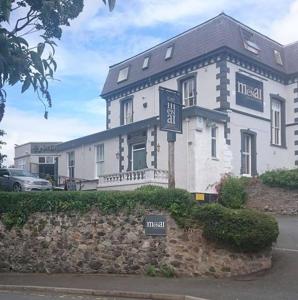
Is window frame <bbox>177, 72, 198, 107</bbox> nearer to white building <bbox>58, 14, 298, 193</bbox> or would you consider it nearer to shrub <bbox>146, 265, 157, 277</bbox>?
white building <bbox>58, 14, 298, 193</bbox>

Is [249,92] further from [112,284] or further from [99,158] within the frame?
[112,284]

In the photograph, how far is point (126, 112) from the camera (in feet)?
120

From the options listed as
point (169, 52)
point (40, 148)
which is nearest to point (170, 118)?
point (169, 52)

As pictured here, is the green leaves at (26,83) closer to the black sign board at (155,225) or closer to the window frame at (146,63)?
the black sign board at (155,225)

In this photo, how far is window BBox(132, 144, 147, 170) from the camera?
29812mm

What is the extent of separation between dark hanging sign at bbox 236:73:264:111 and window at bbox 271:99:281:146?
1.59 metres

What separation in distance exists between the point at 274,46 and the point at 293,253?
22107 millimetres

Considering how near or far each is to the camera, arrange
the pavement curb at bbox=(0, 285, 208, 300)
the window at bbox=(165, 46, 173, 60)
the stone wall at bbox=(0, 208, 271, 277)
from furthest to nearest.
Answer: the window at bbox=(165, 46, 173, 60) → the stone wall at bbox=(0, 208, 271, 277) → the pavement curb at bbox=(0, 285, 208, 300)

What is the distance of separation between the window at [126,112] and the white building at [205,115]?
0.07 metres

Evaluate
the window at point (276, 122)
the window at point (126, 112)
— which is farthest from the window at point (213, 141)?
the window at point (126, 112)

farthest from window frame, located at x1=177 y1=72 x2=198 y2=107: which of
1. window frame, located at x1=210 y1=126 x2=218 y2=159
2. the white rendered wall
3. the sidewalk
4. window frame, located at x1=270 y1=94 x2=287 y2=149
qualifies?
the sidewalk

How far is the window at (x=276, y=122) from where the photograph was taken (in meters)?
32.8

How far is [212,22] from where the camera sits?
3150 centimetres

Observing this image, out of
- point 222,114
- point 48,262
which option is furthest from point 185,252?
point 222,114
